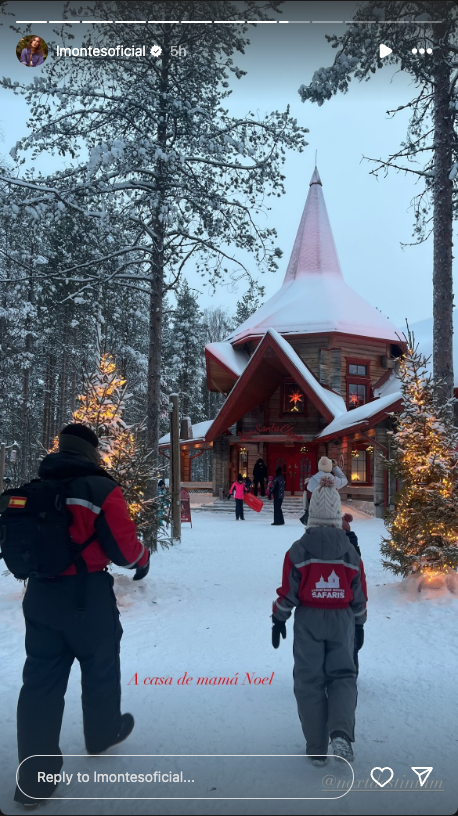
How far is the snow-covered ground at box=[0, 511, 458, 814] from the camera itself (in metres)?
2.37

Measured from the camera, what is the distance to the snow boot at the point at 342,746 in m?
2.94

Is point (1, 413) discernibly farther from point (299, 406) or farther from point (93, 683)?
point (93, 683)

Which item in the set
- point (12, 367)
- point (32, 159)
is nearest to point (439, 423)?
point (32, 159)

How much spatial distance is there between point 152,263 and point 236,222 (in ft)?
6.30

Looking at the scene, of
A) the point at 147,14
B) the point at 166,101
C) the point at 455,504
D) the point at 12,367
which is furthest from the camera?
the point at 12,367

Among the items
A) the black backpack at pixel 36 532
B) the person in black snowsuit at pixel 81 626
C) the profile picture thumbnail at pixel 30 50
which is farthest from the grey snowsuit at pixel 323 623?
the profile picture thumbnail at pixel 30 50

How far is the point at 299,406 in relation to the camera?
2538cm

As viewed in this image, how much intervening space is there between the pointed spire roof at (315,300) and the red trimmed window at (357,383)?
4.98 feet

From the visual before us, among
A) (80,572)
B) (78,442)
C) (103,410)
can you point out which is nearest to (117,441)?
(103,410)

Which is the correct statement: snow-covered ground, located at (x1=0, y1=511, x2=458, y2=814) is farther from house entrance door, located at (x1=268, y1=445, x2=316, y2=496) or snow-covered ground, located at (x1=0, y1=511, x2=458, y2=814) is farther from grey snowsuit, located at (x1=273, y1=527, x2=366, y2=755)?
house entrance door, located at (x1=268, y1=445, x2=316, y2=496)

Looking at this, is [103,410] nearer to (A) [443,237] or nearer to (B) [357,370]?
(A) [443,237]

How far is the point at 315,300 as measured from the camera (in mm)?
27219

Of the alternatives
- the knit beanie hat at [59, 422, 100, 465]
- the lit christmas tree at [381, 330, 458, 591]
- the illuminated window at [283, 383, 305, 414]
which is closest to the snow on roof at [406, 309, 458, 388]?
the illuminated window at [283, 383, 305, 414]

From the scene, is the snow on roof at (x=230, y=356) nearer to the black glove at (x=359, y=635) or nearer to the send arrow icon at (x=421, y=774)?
the black glove at (x=359, y=635)
